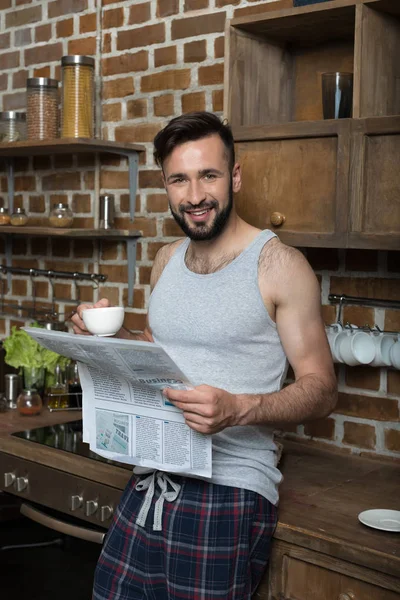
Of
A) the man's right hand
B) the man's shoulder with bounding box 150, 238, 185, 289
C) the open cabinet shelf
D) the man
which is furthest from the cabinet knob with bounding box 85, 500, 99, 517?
the open cabinet shelf

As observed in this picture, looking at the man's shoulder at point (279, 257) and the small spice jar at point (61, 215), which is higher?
the small spice jar at point (61, 215)

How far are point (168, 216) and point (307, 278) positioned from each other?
3.55 ft

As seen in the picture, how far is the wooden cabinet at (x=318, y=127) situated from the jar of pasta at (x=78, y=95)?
30.6 inches

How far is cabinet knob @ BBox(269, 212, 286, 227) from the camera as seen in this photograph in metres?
2.19

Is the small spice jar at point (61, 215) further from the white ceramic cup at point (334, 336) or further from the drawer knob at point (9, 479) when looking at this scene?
the white ceramic cup at point (334, 336)

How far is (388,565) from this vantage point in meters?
1.69

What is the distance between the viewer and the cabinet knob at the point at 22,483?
8.13ft

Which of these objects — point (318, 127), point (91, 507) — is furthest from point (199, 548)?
point (318, 127)

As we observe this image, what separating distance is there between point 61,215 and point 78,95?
0.43 meters

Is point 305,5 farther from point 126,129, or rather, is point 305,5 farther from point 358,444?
point 358,444

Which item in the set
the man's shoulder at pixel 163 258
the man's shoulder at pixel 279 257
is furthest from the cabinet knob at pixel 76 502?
the man's shoulder at pixel 279 257

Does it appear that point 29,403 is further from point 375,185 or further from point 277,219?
point 375,185

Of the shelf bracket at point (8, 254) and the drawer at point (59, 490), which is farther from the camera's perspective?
the shelf bracket at point (8, 254)

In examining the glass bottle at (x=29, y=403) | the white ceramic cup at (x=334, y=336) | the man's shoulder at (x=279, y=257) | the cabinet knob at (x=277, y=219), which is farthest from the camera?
the glass bottle at (x=29, y=403)
